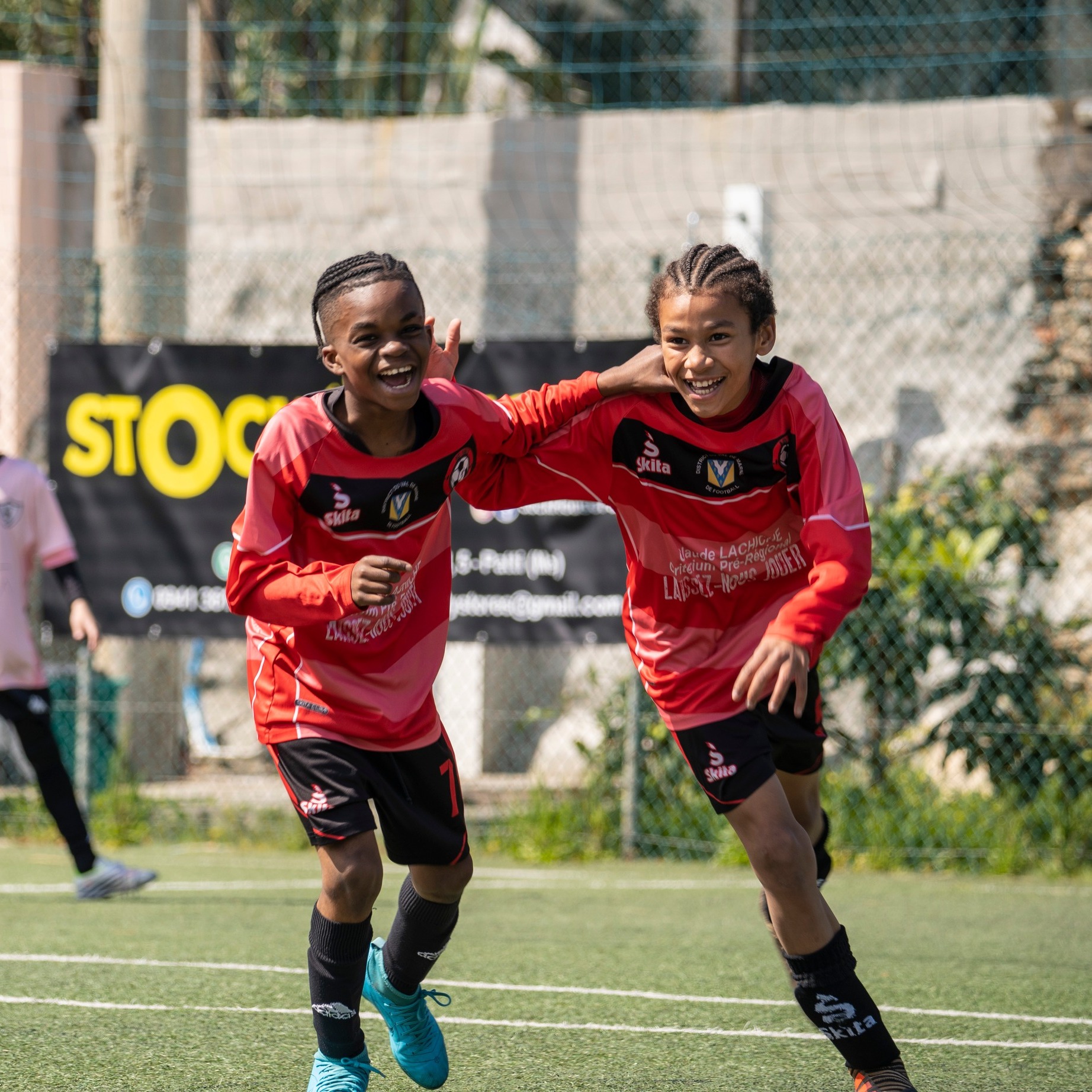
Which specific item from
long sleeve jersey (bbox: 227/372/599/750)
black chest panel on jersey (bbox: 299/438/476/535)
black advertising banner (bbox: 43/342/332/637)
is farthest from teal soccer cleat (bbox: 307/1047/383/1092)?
black advertising banner (bbox: 43/342/332/637)

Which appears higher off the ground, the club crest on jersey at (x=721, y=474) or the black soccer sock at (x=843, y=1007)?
the club crest on jersey at (x=721, y=474)

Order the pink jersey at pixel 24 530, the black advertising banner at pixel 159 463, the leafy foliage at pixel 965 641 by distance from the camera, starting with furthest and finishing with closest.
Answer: the black advertising banner at pixel 159 463
the leafy foliage at pixel 965 641
the pink jersey at pixel 24 530

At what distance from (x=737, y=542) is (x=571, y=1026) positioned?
1529mm

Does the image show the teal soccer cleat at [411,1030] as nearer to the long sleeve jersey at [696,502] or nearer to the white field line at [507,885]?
the long sleeve jersey at [696,502]

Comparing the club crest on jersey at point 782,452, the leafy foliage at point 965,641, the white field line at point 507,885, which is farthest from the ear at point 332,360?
the leafy foliage at point 965,641

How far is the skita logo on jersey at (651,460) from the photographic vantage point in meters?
3.54

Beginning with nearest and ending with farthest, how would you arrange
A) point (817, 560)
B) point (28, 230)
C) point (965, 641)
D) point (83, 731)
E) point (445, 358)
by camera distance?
point (817, 560), point (445, 358), point (965, 641), point (83, 731), point (28, 230)

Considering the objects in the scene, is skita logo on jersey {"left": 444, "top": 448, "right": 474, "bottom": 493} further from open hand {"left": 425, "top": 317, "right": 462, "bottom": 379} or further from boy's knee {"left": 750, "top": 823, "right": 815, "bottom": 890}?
boy's knee {"left": 750, "top": 823, "right": 815, "bottom": 890}

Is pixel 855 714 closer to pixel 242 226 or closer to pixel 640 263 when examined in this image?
pixel 640 263

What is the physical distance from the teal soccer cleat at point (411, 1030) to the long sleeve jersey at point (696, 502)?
2.93 feet

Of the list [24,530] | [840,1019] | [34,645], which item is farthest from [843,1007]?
[24,530]

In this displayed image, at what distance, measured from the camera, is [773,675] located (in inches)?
116

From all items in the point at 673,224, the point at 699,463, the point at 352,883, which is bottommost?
the point at 352,883

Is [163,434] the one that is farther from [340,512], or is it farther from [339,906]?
[339,906]
